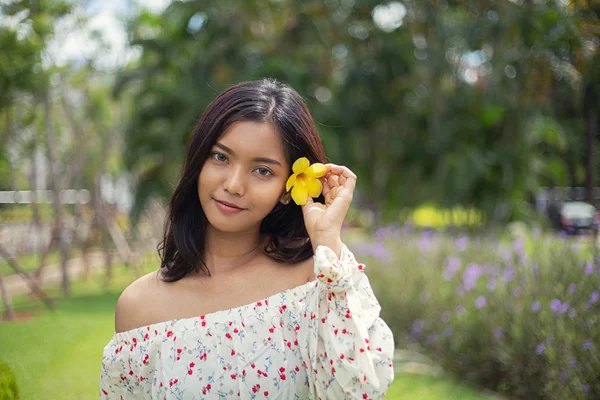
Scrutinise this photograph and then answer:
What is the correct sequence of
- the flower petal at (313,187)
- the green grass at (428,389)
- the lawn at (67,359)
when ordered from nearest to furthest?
1. the flower petal at (313,187)
2. the lawn at (67,359)
3. the green grass at (428,389)

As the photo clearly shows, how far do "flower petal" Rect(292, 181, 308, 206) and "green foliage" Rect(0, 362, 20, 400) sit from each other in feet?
3.60

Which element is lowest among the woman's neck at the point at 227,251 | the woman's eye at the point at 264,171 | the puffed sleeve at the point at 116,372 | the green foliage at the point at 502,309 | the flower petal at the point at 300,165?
the green foliage at the point at 502,309

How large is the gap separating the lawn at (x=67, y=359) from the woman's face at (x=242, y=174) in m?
1.09

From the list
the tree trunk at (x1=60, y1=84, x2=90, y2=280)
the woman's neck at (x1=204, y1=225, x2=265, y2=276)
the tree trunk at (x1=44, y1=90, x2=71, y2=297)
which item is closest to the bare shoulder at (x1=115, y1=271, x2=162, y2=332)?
the woman's neck at (x1=204, y1=225, x2=265, y2=276)

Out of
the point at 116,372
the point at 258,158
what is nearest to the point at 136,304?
the point at 116,372

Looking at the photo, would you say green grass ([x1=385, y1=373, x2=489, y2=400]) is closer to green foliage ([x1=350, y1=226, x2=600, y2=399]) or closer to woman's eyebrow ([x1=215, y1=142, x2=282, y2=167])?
green foliage ([x1=350, y1=226, x2=600, y2=399])

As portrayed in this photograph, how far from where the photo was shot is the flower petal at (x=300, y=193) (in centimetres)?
167

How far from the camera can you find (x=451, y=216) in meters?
9.62

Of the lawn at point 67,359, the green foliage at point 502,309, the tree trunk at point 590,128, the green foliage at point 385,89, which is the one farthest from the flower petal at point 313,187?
the green foliage at point 385,89

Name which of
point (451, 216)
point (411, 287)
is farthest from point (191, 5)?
point (411, 287)

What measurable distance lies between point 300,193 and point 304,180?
0.14 feet

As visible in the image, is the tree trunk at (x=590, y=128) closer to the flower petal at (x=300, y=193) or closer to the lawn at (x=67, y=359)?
the lawn at (x=67, y=359)

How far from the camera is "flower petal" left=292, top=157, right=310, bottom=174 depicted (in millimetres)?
1670

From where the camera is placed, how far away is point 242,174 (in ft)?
5.35
